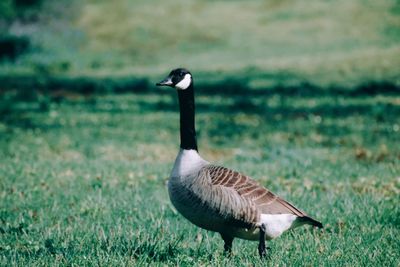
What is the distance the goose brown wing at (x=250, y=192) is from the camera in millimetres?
5742

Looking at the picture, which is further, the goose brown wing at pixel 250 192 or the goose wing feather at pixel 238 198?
the goose brown wing at pixel 250 192

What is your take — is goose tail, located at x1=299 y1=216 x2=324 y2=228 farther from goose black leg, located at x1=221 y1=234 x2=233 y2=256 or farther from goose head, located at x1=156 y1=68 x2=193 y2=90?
goose head, located at x1=156 y1=68 x2=193 y2=90

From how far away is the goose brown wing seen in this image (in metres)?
5.74

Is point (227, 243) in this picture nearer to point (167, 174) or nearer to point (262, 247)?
point (262, 247)

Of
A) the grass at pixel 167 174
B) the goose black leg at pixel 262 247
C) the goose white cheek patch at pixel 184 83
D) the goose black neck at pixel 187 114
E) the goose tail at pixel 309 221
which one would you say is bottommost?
the grass at pixel 167 174

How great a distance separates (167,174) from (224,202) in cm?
581

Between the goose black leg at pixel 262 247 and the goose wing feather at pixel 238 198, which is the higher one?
the goose wing feather at pixel 238 198

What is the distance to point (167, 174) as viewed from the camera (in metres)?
11.4

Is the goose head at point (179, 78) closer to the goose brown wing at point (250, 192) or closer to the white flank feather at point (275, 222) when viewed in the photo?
the goose brown wing at point (250, 192)

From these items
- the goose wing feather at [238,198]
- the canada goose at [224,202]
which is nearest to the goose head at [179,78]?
the canada goose at [224,202]

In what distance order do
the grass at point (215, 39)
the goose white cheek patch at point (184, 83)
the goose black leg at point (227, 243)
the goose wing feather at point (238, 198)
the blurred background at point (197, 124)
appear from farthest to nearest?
the grass at point (215, 39), the blurred background at point (197, 124), the goose white cheek patch at point (184, 83), the goose black leg at point (227, 243), the goose wing feather at point (238, 198)

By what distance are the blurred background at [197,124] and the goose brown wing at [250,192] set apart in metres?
0.43

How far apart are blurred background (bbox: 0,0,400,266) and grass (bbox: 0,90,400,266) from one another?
0.04 meters

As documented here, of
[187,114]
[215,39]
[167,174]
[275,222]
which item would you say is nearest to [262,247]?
[275,222]
